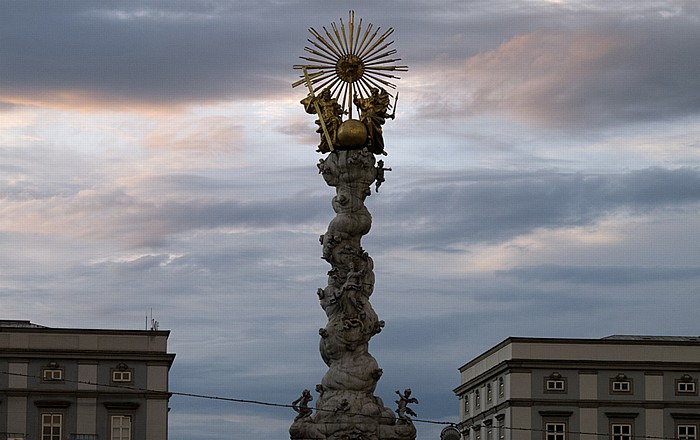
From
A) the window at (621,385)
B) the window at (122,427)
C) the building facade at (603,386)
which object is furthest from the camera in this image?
the window at (621,385)

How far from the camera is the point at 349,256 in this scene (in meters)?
58.4

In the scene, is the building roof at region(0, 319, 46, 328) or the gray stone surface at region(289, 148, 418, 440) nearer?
the gray stone surface at region(289, 148, 418, 440)

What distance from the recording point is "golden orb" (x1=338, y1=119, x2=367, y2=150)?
59.1m

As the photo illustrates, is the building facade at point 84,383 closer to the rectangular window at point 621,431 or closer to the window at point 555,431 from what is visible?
the window at point 555,431

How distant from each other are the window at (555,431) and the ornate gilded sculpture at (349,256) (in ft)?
160

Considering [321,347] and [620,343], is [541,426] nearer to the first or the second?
[620,343]

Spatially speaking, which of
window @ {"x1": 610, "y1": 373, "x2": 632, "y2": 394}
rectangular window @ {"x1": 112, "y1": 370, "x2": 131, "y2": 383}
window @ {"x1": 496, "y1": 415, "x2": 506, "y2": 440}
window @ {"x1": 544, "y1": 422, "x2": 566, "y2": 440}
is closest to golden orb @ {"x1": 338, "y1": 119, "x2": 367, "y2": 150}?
rectangular window @ {"x1": 112, "y1": 370, "x2": 131, "y2": 383}

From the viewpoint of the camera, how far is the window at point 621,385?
109m

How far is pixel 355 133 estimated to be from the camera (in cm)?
5906

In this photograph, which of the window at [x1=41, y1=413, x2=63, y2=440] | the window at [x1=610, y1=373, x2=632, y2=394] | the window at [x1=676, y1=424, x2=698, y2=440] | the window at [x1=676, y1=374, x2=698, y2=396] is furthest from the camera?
the window at [x1=610, y1=373, x2=632, y2=394]

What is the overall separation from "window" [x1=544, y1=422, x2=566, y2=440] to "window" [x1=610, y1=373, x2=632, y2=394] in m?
3.50

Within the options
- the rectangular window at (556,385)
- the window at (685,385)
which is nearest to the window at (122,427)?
the rectangular window at (556,385)

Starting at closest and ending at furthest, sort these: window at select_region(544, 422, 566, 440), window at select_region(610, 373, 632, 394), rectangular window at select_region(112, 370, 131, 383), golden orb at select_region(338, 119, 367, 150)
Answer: golden orb at select_region(338, 119, 367, 150) < rectangular window at select_region(112, 370, 131, 383) < window at select_region(544, 422, 566, 440) < window at select_region(610, 373, 632, 394)

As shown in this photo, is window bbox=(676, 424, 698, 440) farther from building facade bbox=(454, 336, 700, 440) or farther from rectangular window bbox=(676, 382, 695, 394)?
rectangular window bbox=(676, 382, 695, 394)
